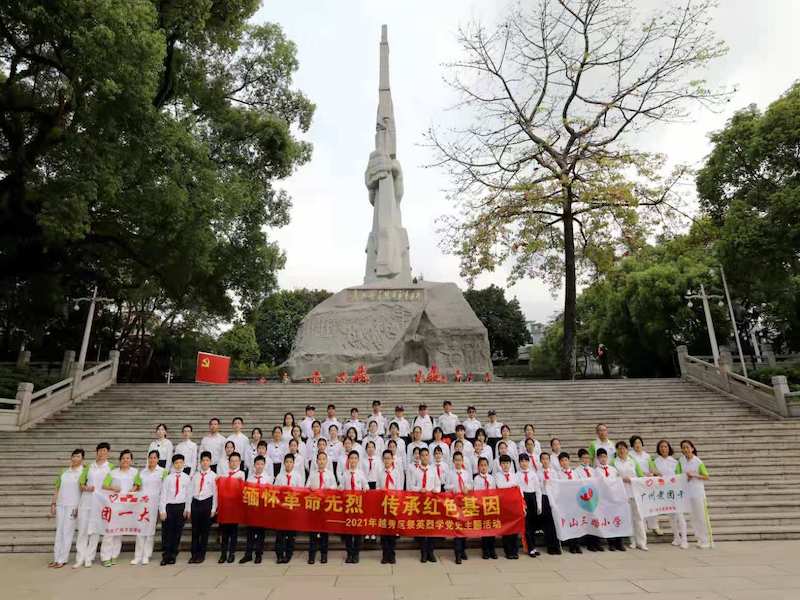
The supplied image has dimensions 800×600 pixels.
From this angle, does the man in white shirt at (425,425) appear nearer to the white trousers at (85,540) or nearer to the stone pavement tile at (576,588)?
the stone pavement tile at (576,588)

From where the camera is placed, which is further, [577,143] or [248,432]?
[577,143]

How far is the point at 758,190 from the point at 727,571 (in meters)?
13.5

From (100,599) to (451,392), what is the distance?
8802mm

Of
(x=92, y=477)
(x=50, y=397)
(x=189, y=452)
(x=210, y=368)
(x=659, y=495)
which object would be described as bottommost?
(x=659, y=495)

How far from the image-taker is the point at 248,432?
9625 millimetres

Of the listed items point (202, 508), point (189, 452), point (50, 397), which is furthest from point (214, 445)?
point (50, 397)

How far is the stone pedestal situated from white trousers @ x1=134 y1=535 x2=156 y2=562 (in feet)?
30.0

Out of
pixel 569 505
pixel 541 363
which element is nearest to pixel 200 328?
pixel 541 363

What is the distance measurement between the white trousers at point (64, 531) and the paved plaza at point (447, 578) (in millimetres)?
178

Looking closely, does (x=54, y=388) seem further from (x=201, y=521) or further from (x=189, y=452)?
(x=201, y=521)

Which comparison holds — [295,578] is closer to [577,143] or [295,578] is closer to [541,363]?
[577,143]

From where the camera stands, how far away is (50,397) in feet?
35.8

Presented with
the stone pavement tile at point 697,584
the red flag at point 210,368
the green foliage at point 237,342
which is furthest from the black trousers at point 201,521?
the green foliage at point 237,342

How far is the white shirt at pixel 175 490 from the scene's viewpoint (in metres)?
5.27
